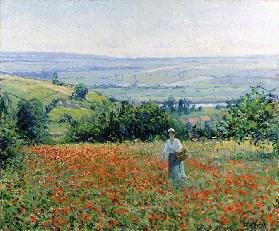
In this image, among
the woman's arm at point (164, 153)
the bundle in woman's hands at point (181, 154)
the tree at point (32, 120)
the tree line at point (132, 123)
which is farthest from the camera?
the tree at point (32, 120)

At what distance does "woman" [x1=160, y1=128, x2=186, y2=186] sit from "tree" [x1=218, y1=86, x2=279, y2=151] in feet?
9.96

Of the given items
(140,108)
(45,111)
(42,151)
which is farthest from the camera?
(45,111)

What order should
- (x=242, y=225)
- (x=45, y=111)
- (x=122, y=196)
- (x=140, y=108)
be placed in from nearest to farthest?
1. (x=242, y=225)
2. (x=122, y=196)
3. (x=140, y=108)
4. (x=45, y=111)

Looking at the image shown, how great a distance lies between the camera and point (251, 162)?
13391 millimetres

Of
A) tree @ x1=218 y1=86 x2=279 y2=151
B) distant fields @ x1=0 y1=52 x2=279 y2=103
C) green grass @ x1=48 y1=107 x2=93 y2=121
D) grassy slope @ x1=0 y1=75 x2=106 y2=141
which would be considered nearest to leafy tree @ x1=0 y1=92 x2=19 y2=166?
grassy slope @ x1=0 y1=75 x2=106 y2=141

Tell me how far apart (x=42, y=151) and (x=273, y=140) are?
5907 mm

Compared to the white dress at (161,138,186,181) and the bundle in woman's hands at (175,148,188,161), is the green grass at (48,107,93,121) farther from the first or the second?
the bundle in woman's hands at (175,148,188,161)

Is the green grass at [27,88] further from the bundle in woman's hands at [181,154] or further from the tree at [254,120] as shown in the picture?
the tree at [254,120]

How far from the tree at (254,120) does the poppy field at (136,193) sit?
1087 millimetres

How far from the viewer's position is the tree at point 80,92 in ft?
44.1

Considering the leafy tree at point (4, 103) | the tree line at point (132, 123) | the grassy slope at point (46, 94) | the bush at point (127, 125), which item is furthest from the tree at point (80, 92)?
the leafy tree at point (4, 103)

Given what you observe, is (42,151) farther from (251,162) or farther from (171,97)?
(251,162)

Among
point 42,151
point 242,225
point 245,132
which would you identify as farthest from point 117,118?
point 242,225

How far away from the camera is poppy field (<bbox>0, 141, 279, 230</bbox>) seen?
10461mm
